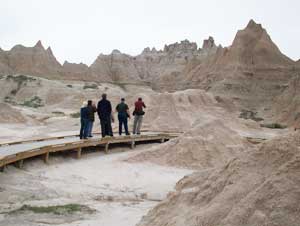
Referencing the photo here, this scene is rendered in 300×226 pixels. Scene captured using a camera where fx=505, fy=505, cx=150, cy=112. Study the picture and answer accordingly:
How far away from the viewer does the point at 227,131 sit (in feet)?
51.3

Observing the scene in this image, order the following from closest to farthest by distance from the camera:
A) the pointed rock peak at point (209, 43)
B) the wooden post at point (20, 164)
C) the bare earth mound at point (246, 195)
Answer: the bare earth mound at point (246, 195), the wooden post at point (20, 164), the pointed rock peak at point (209, 43)

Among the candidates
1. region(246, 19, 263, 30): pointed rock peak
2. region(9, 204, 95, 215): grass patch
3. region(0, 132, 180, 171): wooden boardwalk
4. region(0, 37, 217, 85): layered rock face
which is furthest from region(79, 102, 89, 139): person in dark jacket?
region(0, 37, 217, 85): layered rock face

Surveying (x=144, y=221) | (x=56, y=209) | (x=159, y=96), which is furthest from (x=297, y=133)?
(x=159, y=96)

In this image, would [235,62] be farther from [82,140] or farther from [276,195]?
[276,195]

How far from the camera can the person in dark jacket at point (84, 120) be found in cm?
1505

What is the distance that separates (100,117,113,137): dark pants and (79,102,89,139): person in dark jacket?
1.88ft

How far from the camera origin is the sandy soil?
24.4 ft

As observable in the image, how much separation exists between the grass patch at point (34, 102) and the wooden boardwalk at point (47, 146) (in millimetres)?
28217

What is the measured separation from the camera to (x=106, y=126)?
15984 mm

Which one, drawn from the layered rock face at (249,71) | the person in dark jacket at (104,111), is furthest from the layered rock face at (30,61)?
the person in dark jacket at (104,111)

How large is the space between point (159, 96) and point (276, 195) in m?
22.2

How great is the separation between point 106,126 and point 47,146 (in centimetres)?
322

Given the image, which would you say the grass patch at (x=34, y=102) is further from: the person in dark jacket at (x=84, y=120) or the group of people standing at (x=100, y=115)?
the person in dark jacket at (x=84, y=120)

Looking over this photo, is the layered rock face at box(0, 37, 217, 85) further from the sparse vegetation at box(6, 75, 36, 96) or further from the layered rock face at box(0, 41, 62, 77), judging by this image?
the sparse vegetation at box(6, 75, 36, 96)
